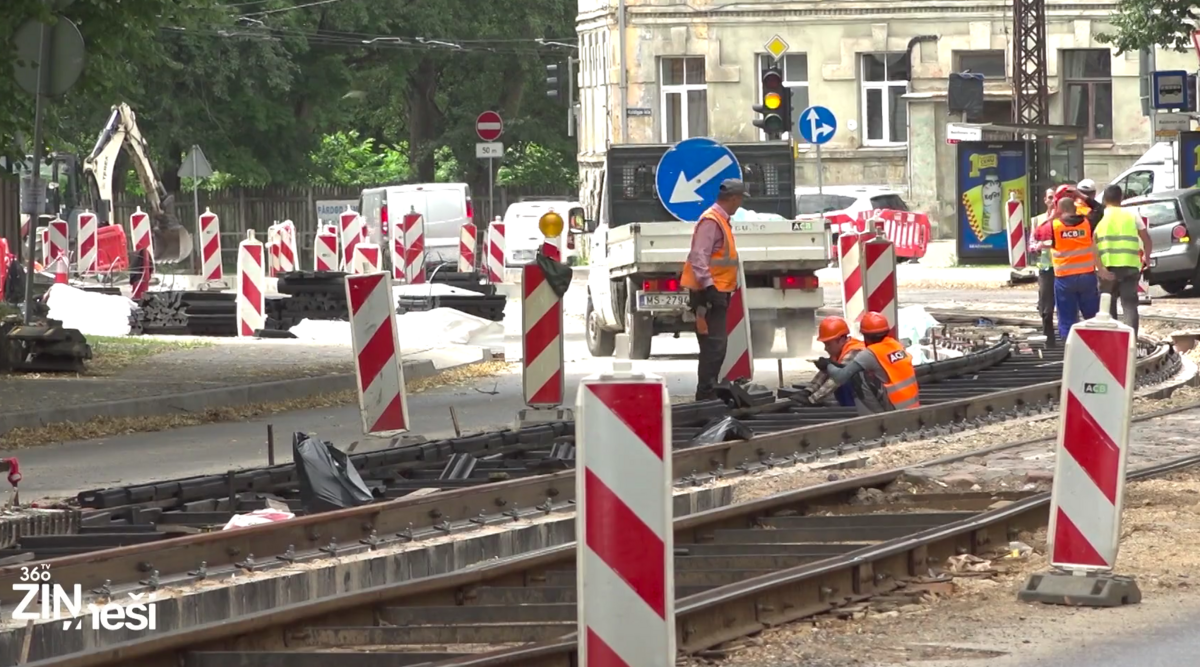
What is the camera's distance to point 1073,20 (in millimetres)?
51875

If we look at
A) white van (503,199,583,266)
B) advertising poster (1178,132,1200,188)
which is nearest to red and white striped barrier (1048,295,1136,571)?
advertising poster (1178,132,1200,188)

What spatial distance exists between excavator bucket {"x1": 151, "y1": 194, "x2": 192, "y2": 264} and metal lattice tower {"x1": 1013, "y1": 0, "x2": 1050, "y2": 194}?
14.2 metres

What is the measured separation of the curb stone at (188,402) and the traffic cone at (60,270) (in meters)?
17.1

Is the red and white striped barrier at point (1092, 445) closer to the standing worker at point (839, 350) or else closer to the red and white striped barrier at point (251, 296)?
the standing worker at point (839, 350)

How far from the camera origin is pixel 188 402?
17.0 metres

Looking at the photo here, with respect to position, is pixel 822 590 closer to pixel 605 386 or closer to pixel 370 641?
pixel 370 641

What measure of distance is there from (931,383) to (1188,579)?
9030 millimetres

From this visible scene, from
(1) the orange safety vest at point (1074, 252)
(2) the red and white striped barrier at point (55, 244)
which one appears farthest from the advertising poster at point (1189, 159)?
(2) the red and white striped barrier at point (55, 244)

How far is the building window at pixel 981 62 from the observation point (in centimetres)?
5225

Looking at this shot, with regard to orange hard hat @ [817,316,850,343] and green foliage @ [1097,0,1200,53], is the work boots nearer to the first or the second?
orange hard hat @ [817,316,850,343]

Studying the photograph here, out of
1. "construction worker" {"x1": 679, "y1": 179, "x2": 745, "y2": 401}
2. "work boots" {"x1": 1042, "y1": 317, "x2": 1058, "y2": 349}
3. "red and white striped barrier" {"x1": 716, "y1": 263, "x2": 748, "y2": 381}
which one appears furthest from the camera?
"work boots" {"x1": 1042, "y1": 317, "x2": 1058, "y2": 349}

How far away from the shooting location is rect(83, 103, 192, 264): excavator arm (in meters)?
37.2

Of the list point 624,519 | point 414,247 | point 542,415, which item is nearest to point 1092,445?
point 624,519

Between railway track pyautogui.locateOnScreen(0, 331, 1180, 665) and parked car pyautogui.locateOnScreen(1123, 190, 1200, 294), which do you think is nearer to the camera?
railway track pyautogui.locateOnScreen(0, 331, 1180, 665)
